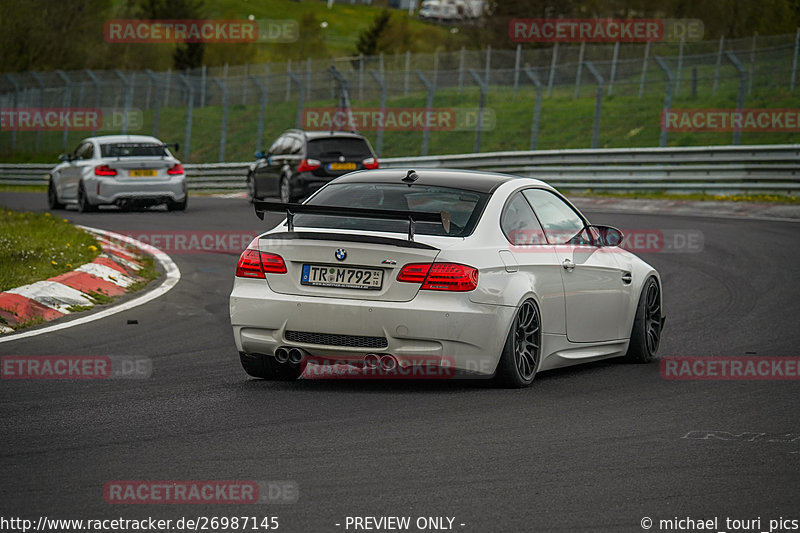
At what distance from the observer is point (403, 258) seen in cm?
745

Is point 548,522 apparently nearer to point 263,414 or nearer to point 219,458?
point 219,458

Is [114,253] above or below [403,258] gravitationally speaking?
below

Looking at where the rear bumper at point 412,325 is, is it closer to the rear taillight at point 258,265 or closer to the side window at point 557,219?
the rear taillight at point 258,265

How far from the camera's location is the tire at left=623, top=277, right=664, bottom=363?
922 cm

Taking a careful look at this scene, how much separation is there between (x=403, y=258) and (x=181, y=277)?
712cm

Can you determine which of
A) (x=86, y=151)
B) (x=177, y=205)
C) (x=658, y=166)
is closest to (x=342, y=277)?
(x=177, y=205)

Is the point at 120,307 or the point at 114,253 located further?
the point at 114,253

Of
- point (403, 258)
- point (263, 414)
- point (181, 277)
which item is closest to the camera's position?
point (263, 414)

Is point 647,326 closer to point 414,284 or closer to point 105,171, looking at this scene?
point 414,284

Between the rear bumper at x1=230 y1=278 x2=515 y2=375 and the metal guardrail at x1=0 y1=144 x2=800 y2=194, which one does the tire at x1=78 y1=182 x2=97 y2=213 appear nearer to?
the metal guardrail at x1=0 y1=144 x2=800 y2=194

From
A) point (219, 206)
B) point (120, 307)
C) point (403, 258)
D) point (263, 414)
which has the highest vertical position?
point (403, 258)

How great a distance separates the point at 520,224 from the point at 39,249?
24.5 ft

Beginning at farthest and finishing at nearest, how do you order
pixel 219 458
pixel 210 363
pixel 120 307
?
pixel 120 307
pixel 210 363
pixel 219 458

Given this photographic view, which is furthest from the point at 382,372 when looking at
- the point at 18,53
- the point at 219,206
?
the point at 18,53
